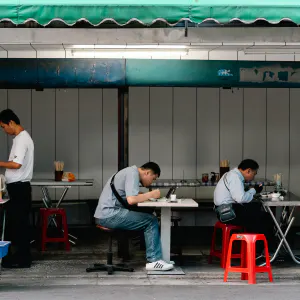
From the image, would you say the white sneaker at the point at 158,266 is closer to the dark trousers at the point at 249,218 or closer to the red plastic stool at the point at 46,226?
the dark trousers at the point at 249,218

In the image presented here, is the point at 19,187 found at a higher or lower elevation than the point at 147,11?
lower

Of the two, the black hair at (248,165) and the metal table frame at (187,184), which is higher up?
the black hair at (248,165)

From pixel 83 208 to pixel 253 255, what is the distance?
4.99 metres

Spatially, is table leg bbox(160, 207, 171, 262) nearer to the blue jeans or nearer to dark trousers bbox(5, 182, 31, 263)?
the blue jeans

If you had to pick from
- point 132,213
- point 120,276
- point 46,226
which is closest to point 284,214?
point 132,213

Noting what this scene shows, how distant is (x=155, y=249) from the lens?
8.66 metres

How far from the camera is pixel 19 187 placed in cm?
891

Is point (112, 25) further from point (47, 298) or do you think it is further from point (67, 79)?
point (47, 298)

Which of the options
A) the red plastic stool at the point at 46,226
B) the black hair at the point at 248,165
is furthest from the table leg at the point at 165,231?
the red plastic stool at the point at 46,226

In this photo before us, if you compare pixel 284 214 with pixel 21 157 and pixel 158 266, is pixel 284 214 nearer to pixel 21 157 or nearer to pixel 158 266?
pixel 158 266

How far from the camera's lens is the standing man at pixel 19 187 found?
8906mm

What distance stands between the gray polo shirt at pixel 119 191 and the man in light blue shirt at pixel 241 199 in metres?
1.17

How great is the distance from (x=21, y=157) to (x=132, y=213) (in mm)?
1576

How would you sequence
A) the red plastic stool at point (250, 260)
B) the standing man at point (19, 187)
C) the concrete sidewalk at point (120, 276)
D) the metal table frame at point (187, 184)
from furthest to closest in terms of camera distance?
the metal table frame at point (187, 184) → the standing man at point (19, 187) → the concrete sidewalk at point (120, 276) → the red plastic stool at point (250, 260)
